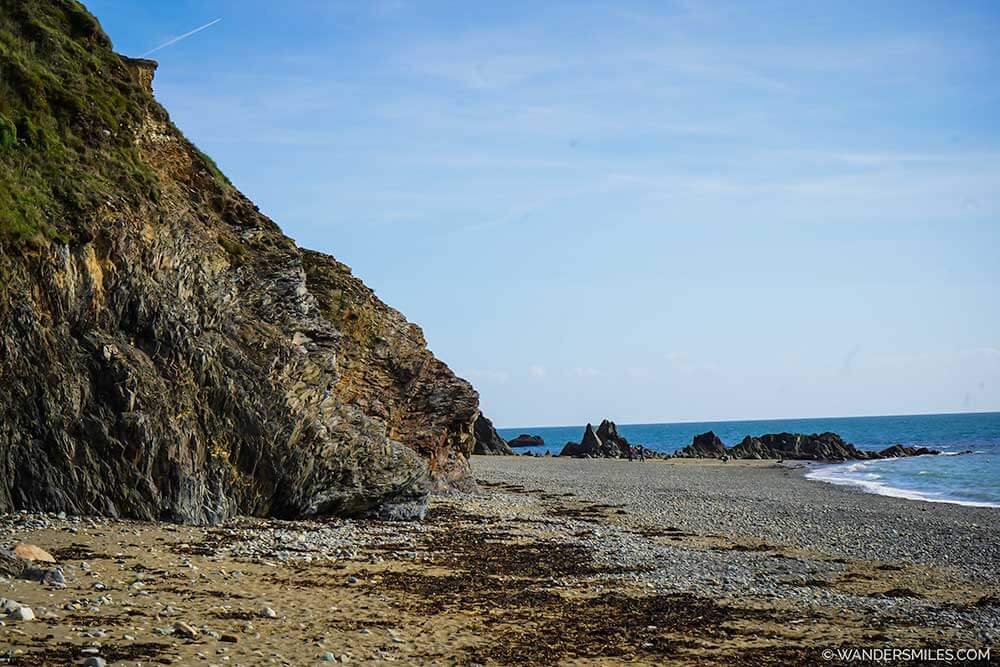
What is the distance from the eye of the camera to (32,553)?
43.4 feet

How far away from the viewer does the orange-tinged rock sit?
13.0 metres

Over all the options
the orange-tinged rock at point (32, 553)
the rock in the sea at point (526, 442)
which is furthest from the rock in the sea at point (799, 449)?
the orange-tinged rock at point (32, 553)

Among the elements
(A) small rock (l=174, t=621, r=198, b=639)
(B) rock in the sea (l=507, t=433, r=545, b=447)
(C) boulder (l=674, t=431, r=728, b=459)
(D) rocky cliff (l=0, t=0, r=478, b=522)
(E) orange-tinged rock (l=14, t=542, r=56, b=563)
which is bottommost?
(B) rock in the sea (l=507, t=433, r=545, b=447)

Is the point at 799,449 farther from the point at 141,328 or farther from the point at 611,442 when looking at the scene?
the point at 141,328

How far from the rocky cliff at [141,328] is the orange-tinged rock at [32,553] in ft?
13.4

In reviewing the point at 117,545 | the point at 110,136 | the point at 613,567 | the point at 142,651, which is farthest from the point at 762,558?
the point at 110,136

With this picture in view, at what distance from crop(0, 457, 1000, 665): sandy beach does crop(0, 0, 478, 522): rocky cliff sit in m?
1.23

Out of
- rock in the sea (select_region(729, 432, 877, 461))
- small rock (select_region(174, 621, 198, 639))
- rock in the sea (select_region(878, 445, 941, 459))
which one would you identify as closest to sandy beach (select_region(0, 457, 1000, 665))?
small rock (select_region(174, 621, 198, 639))

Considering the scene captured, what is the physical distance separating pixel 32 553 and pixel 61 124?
41.8 ft

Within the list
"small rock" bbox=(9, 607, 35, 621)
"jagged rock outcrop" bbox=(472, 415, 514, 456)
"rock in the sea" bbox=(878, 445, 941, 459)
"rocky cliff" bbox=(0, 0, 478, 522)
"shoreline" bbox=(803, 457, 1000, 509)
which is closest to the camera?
"small rock" bbox=(9, 607, 35, 621)

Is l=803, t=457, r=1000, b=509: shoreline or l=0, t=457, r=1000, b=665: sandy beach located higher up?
l=0, t=457, r=1000, b=665: sandy beach

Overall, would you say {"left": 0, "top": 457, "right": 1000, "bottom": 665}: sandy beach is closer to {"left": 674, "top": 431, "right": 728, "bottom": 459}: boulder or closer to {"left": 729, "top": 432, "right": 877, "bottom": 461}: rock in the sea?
{"left": 729, "top": 432, "right": 877, "bottom": 461}: rock in the sea

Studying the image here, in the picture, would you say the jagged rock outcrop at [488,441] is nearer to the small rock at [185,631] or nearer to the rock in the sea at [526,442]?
the rock in the sea at [526,442]

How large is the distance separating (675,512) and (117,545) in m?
22.9
